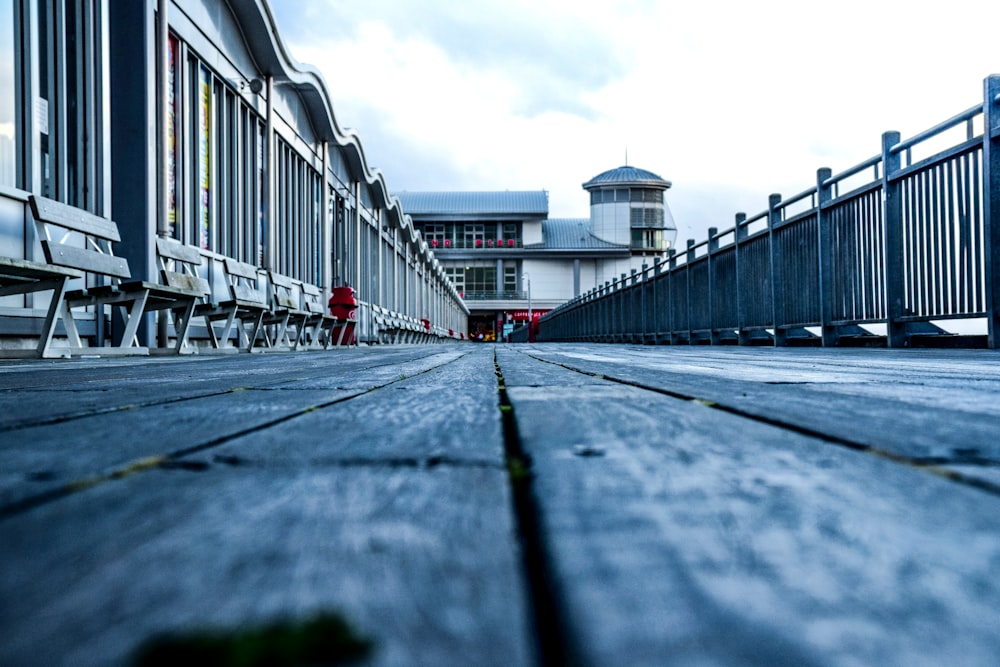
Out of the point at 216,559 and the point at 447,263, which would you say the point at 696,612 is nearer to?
the point at 216,559

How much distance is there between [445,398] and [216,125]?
→ 10168 mm

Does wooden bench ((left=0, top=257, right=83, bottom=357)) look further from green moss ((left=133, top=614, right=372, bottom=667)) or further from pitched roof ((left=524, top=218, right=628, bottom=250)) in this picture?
pitched roof ((left=524, top=218, right=628, bottom=250))

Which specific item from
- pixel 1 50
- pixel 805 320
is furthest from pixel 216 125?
pixel 805 320

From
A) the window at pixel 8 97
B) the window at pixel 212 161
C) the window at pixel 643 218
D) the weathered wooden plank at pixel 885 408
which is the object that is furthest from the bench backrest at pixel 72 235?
the window at pixel 643 218

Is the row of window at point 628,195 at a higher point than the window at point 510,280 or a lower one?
higher

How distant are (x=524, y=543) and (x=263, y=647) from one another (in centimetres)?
19

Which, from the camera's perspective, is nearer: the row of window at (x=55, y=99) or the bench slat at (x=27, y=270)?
the bench slat at (x=27, y=270)

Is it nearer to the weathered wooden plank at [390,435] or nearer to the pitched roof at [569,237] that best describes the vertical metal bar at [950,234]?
the weathered wooden plank at [390,435]

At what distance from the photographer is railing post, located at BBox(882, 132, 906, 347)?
272 inches

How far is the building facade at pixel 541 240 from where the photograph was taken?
5112 centimetres

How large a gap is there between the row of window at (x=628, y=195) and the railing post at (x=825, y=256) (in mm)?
44251

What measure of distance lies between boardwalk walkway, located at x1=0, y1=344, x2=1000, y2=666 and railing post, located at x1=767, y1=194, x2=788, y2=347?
8918mm

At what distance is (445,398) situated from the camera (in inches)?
63.4

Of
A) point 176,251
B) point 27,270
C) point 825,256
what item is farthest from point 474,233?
point 27,270
